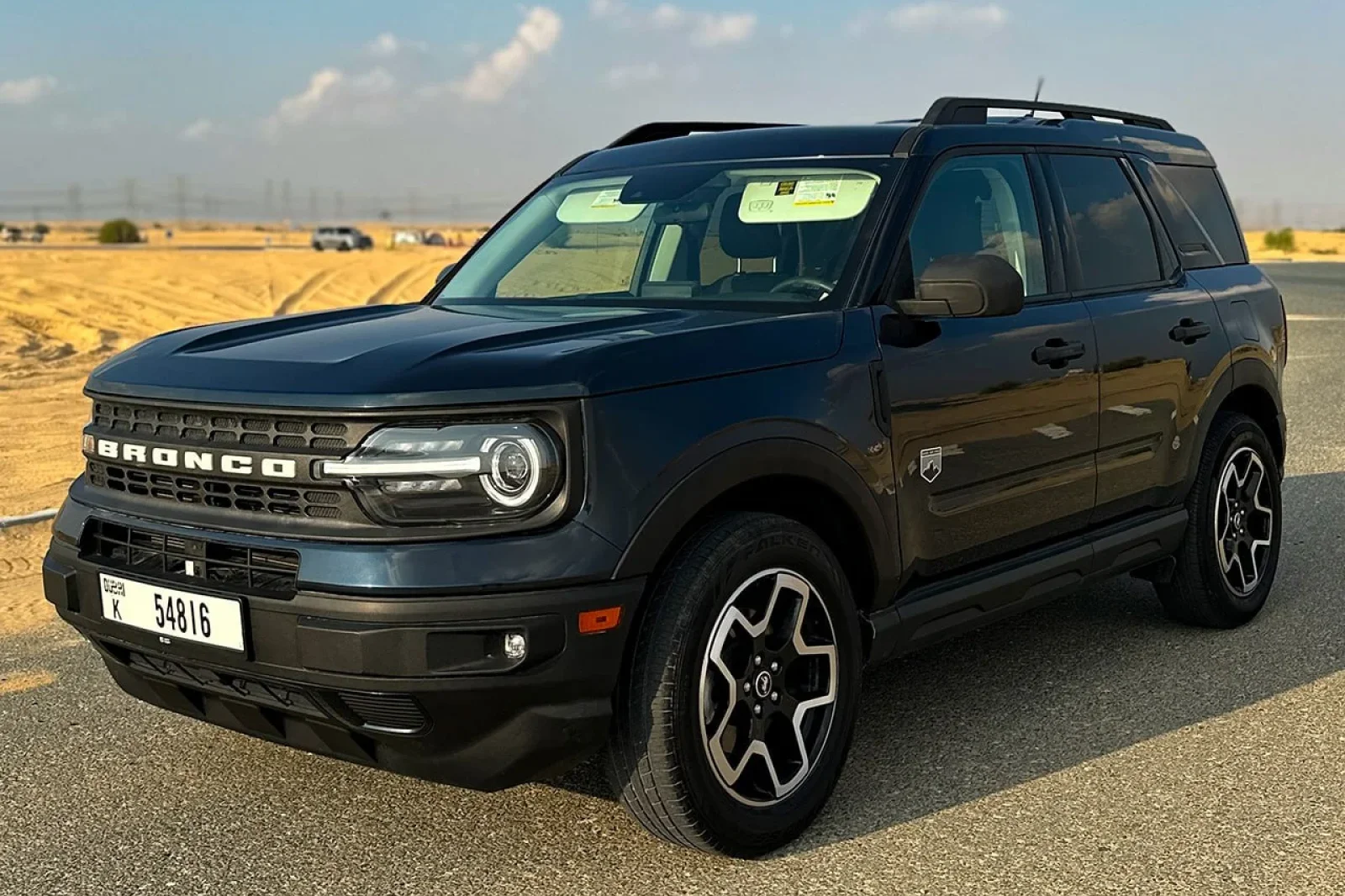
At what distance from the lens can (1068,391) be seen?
4723mm

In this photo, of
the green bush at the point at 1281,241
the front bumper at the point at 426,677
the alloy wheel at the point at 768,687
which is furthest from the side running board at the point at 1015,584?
the green bush at the point at 1281,241

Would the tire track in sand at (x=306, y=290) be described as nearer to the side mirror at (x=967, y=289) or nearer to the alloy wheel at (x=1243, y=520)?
the alloy wheel at (x=1243, y=520)

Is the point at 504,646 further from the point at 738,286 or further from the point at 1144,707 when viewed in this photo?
the point at 1144,707

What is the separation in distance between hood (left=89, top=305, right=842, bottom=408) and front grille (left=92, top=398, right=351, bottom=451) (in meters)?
0.05

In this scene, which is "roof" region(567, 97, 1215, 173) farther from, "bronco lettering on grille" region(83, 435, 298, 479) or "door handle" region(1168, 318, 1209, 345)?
"bronco lettering on grille" region(83, 435, 298, 479)

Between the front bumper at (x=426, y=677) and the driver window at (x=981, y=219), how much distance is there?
1.69 m

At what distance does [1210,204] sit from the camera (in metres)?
6.04

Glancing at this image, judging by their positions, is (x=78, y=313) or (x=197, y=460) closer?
(x=197, y=460)

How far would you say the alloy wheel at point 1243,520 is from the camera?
228 inches

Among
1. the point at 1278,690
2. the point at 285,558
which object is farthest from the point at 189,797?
the point at 1278,690

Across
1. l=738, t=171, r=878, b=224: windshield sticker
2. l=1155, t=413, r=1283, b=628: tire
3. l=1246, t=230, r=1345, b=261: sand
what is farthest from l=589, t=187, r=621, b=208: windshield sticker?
l=1246, t=230, r=1345, b=261: sand

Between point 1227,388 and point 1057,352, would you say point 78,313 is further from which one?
point 1057,352

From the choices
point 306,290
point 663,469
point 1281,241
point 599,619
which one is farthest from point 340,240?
point 599,619

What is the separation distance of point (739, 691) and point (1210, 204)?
3567 mm
